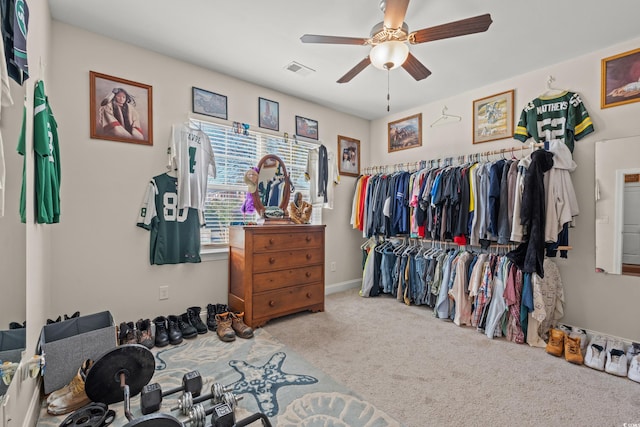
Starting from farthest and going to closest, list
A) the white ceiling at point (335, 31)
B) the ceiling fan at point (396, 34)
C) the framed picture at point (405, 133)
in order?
the framed picture at point (405, 133), the white ceiling at point (335, 31), the ceiling fan at point (396, 34)

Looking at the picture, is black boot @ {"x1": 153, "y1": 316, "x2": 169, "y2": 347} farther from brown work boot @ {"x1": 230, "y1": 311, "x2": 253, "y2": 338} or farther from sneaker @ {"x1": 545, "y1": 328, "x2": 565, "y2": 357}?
sneaker @ {"x1": 545, "y1": 328, "x2": 565, "y2": 357}

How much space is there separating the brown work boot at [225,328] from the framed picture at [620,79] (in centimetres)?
375

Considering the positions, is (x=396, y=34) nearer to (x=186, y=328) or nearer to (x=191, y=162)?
(x=191, y=162)

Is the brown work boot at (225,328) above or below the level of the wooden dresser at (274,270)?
below

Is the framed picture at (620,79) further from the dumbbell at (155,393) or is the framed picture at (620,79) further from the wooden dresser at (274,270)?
the dumbbell at (155,393)

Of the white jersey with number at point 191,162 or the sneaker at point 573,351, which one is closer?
the sneaker at point 573,351

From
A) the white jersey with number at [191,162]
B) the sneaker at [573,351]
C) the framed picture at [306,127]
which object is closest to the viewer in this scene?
the sneaker at [573,351]

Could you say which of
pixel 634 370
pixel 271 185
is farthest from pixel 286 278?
pixel 634 370

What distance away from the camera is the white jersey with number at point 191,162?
2652 millimetres

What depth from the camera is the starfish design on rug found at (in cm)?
167

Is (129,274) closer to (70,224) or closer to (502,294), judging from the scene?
(70,224)

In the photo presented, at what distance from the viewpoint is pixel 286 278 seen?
117 inches

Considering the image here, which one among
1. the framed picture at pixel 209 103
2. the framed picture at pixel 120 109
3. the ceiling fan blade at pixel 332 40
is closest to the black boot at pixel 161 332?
the framed picture at pixel 120 109

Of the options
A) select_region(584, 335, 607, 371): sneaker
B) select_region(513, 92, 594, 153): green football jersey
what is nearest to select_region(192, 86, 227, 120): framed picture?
select_region(513, 92, 594, 153): green football jersey
